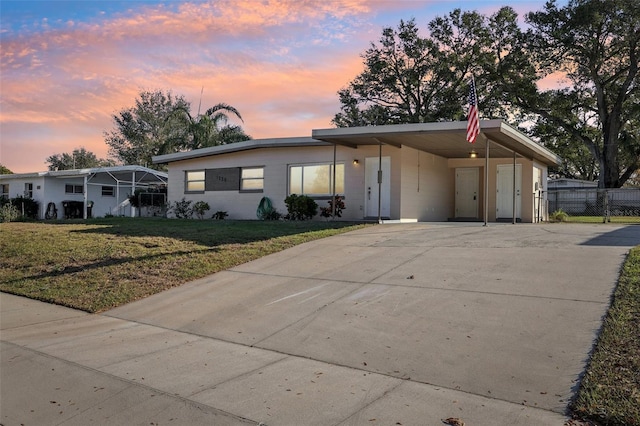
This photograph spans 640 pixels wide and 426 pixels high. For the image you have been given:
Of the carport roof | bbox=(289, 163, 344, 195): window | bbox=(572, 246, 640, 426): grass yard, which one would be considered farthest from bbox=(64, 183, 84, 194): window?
bbox=(572, 246, 640, 426): grass yard

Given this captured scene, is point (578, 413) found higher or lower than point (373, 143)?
lower

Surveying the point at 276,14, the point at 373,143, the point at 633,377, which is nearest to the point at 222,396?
the point at 633,377

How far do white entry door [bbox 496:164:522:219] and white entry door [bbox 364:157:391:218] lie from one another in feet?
18.0

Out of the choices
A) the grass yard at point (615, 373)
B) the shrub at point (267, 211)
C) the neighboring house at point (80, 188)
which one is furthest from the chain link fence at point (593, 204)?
the neighboring house at point (80, 188)

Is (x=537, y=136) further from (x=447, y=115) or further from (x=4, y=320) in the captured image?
(x=4, y=320)

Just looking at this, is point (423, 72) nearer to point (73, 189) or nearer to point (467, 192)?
point (467, 192)

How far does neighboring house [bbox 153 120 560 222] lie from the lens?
1544 cm

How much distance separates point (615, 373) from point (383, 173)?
→ 12.8 metres

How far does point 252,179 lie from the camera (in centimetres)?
1955

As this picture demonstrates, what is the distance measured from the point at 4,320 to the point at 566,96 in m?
33.4

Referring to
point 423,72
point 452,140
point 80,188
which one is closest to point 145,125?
point 80,188

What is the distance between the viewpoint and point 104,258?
421 inches

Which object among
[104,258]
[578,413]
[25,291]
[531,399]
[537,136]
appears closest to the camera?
[578,413]

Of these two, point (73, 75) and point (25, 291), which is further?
point (73, 75)
